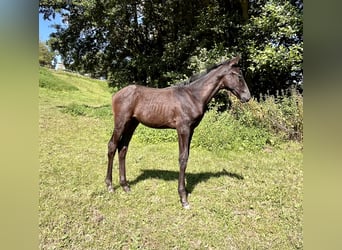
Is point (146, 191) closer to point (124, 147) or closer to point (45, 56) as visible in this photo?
point (124, 147)

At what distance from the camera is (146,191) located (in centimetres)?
137

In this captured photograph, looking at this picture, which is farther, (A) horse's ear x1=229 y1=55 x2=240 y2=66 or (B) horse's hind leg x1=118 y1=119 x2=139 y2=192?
(B) horse's hind leg x1=118 y1=119 x2=139 y2=192

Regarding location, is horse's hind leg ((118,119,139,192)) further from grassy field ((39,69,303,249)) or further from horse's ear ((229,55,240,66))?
horse's ear ((229,55,240,66))

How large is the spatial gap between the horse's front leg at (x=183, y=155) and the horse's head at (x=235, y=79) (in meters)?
0.24

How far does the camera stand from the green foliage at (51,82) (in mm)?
1082

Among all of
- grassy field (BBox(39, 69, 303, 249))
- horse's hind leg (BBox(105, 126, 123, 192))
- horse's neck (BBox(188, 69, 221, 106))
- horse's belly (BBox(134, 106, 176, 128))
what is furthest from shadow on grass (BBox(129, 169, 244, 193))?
horse's neck (BBox(188, 69, 221, 106))

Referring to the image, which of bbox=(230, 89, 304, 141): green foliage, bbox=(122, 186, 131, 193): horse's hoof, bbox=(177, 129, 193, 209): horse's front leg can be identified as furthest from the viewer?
bbox=(230, 89, 304, 141): green foliage

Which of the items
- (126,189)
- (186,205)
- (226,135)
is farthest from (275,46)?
(126,189)

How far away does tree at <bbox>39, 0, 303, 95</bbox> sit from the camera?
53.7 inches

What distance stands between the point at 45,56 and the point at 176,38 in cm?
73

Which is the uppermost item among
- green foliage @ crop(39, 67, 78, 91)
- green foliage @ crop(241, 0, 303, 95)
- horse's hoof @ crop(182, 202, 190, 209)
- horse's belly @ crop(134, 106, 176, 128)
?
green foliage @ crop(241, 0, 303, 95)

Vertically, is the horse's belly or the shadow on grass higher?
the horse's belly
